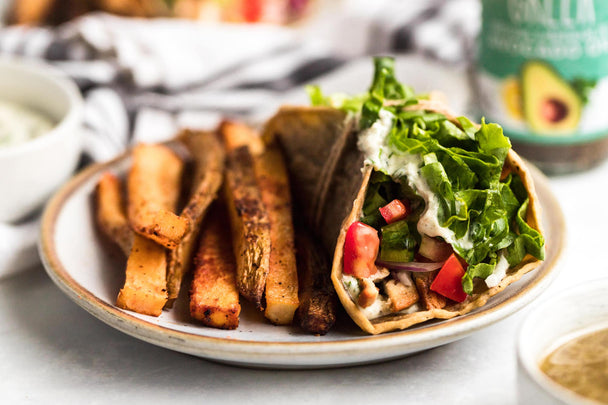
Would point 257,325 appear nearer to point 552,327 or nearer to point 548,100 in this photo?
point 552,327

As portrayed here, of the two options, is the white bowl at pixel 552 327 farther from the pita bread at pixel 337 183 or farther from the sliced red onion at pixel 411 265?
the sliced red onion at pixel 411 265

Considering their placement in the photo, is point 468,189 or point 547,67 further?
point 547,67

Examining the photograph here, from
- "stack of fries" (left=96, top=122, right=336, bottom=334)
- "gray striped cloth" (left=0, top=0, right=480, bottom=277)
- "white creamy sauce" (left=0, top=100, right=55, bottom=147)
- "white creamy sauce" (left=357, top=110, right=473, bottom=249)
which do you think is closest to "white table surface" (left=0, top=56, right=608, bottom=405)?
"stack of fries" (left=96, top=122, right=336, bottom=334)

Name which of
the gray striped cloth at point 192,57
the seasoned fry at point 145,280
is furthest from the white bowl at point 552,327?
the gray striped cloth at point 192,57

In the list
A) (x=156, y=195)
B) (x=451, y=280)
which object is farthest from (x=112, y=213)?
(x=451, y=280)

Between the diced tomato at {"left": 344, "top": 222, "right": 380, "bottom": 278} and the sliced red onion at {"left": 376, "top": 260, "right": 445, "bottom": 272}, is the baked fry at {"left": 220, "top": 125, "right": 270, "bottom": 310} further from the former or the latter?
the sliced red onion at {"left": 376, "top": 260, "right": 445, "bottom": 272}
